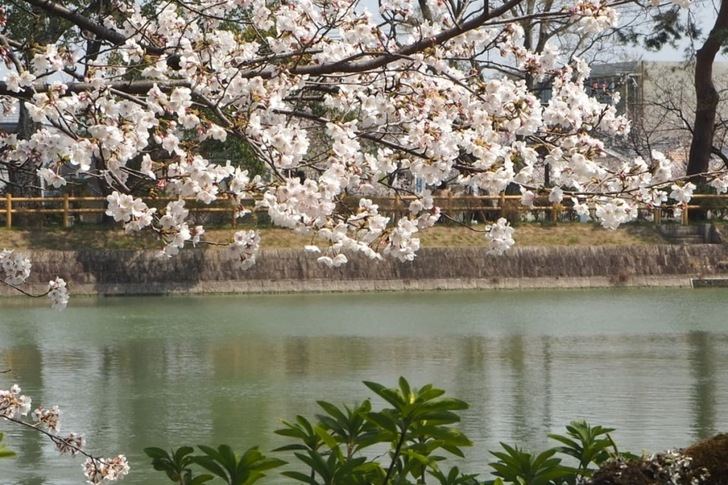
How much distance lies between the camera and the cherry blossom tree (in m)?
4.27

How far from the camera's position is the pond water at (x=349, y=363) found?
865 cm

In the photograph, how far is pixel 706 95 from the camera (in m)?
24.8

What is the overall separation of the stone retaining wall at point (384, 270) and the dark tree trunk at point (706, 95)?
2676 millimetres

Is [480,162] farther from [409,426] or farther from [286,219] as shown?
[409,426]

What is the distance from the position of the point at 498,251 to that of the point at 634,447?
2861 millimetres

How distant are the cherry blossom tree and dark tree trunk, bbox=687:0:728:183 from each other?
18224 mm

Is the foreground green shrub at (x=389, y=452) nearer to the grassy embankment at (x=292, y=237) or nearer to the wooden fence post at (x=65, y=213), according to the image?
the grassy embankment at (x=292, y=237)

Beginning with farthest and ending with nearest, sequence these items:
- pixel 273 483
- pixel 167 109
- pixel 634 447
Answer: pixel 634 447 → pixel 273 483 → pixel 167 109

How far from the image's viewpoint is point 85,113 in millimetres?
4402

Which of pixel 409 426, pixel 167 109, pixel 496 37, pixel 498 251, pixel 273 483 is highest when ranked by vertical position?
pixel 496 37

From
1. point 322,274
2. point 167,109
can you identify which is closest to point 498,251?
point 167,109

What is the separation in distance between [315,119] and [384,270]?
16408mm

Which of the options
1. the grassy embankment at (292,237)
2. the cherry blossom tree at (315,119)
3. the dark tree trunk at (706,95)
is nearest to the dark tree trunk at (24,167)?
the cherry blossom tree at (315,119)

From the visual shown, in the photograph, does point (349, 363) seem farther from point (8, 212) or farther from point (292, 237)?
point (8, 212)
